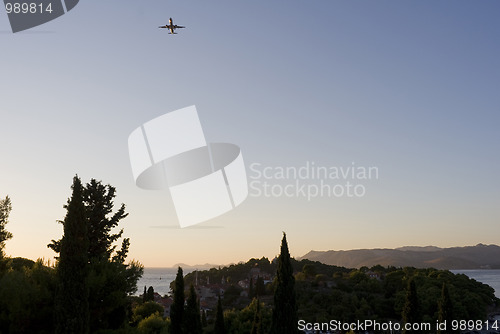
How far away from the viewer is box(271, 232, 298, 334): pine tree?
86.9ft

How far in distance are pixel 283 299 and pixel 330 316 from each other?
1712 inches

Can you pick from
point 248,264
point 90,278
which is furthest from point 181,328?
point 248,264

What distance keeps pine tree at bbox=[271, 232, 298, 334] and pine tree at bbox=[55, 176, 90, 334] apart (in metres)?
13.2

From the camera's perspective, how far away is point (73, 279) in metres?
16.7

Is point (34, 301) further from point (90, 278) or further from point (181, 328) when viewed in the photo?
point (181, 328)

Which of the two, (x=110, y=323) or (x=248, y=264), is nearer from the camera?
(x=110, y=323)

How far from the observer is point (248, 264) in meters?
154

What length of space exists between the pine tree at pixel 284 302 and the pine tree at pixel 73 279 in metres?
13.2

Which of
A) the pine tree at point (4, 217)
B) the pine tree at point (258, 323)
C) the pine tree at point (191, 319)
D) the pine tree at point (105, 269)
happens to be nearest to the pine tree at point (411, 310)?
the pine tree at point (258, 323)

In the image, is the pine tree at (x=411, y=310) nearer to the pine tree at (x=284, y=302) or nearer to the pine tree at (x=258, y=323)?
the pine tree at (x=258, y=323)

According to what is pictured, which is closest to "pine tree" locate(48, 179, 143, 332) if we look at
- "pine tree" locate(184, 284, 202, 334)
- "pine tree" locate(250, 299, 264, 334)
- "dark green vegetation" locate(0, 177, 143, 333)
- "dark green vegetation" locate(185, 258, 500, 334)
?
"dark green vegetation" locate(0, 177, 143, 333)

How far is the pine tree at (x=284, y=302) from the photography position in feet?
86.9

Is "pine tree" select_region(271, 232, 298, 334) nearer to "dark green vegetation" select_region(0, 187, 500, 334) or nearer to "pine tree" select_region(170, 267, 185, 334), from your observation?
"dark green vegetation" select_region(0, 187, 500, 334)

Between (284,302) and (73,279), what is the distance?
14.3m
